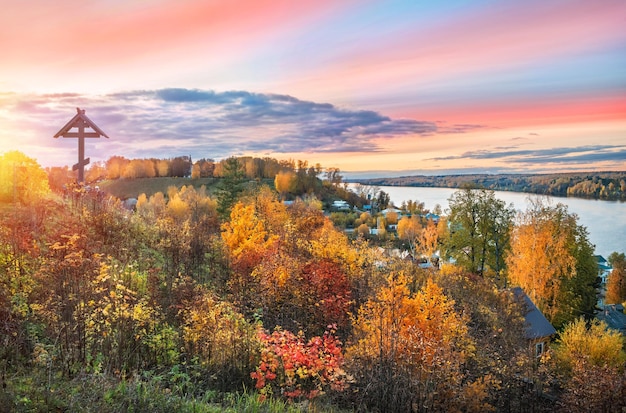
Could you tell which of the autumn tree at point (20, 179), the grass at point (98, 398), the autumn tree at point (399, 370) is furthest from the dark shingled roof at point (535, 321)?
the autumn tree at point (20, 179)

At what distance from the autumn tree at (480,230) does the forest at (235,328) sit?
9.99m

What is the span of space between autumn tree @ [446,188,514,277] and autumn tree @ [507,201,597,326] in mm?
1324

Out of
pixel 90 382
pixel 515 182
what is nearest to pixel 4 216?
pixel 90 382

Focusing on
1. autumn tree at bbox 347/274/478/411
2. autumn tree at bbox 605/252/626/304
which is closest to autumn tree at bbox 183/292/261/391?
autumn tree at bbox 347/274/478/411

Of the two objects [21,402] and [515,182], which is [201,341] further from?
[515,182]

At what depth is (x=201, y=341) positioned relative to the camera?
27.9ft

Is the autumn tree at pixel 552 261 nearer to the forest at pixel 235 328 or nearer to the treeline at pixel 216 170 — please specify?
the forest at pixel 235 328

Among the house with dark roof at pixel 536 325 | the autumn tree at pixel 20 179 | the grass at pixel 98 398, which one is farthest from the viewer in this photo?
the house with dark roof at pixel 536 325

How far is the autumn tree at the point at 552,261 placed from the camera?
3200 cm

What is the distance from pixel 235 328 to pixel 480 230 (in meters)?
31.1

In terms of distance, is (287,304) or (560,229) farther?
(560,229)

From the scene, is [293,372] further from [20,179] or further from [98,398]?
[20,179]

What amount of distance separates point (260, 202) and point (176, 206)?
81.6 feet

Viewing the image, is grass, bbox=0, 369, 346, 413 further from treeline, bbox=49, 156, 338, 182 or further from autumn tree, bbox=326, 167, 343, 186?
autumn tree, bbox=326, 167, 343, 186
